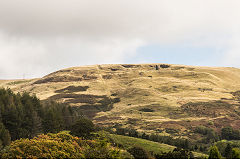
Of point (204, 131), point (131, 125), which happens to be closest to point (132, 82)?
point (131, 125)

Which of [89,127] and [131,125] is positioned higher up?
[89,127]

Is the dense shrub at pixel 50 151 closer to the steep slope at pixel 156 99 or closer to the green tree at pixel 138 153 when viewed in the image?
the green tree at pixel 138 153

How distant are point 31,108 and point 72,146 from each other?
37.1 metres

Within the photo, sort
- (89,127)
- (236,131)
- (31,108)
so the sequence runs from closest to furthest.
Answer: (89,127) → (31,108) → (236,131)

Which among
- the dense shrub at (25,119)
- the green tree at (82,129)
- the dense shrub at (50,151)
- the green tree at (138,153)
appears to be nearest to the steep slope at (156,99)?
the dense shrub at (25,119)

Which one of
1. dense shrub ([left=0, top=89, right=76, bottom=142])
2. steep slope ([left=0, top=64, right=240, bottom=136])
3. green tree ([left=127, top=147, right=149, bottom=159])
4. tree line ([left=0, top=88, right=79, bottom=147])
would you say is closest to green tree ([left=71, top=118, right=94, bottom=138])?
green tree ([left=127, top=147, right=149, bottom=159])

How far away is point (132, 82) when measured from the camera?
179 metres

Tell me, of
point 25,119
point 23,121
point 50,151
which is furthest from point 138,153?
point 25,119

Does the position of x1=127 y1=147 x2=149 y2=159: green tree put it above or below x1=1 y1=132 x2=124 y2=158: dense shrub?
below

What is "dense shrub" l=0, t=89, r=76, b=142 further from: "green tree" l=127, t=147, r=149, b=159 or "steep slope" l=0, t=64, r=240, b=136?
"steep slope" l=0, t=64, r=240, b=136

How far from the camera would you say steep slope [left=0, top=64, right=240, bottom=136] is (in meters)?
98.6

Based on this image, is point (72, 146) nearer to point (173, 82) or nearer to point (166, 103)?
point (166, 103)

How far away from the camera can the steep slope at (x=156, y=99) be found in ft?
323

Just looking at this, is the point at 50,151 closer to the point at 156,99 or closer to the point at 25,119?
the point at 25,119
